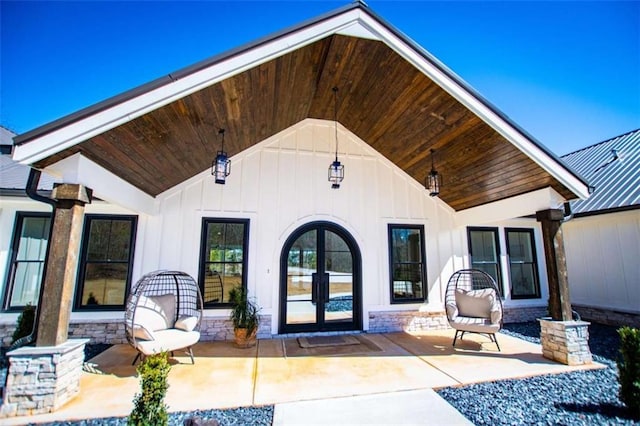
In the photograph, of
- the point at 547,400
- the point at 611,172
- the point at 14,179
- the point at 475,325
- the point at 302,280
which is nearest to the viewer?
the point at 547,400

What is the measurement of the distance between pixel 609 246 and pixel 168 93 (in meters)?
9.28

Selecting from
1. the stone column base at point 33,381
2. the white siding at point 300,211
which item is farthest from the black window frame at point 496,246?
the stone column base at point 33,381

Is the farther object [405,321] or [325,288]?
[405,321]

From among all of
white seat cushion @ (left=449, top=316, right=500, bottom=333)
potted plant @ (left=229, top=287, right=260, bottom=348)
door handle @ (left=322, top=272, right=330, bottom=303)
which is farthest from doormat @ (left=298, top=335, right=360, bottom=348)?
white seat cushion @ (left=449, top=316, right=500, bottom=333)

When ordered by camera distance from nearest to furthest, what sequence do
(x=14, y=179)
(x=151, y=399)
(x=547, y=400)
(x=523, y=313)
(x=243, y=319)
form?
(x=151, y=399) → (x=547, y=400) → (x=243, y=319) → (x=14, y=179) → (x=523, y=313)

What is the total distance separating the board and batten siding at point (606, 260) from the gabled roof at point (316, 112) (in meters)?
3.26

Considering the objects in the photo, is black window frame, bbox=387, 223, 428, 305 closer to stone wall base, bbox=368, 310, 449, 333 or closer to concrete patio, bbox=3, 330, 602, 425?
stone wall base, bbox=368, 310, 449, 333

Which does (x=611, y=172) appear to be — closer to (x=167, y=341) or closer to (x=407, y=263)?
(x=407, y=263)

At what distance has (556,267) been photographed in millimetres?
4473

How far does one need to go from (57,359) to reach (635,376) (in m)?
5.85

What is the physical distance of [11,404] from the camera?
115 inches

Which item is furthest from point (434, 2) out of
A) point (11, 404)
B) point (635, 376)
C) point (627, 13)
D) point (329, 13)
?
point (11, 404)

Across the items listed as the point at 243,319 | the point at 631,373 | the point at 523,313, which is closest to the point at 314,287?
the point at 243,319

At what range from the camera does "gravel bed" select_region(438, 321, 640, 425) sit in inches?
113
